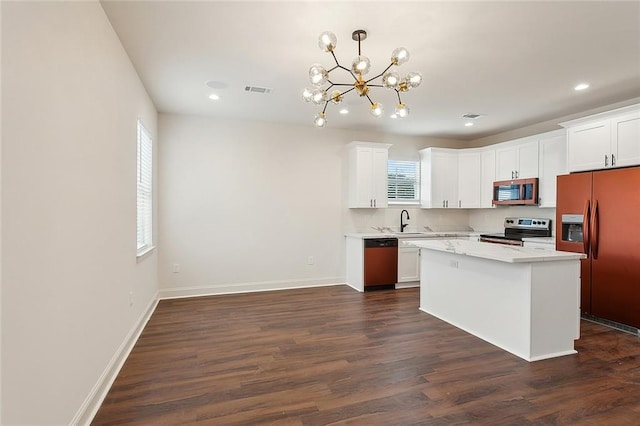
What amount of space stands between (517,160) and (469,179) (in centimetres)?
96

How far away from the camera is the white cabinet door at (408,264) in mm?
5684

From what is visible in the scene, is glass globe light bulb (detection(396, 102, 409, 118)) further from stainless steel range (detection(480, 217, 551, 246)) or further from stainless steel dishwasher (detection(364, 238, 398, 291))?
stainless steel range (detection(480, 217, 551, 246))

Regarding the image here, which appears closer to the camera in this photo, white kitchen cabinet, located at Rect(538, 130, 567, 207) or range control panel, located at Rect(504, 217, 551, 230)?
white kitchen cabinet, located at Rect(538, 130, 567, 207)

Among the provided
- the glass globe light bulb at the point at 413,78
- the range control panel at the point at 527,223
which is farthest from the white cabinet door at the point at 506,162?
the glass globe light bulb at the point at 413,78

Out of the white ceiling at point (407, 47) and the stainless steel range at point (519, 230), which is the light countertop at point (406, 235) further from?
the white ceiling at point (407, 47)

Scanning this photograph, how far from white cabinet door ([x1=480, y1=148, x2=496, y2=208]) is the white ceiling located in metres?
1.35

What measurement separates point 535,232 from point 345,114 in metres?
3.46

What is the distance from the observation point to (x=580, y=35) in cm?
273

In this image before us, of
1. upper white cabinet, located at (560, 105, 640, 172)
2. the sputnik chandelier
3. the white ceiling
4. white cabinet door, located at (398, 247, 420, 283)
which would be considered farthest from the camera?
white cabinet door, located at (398, 247, 420, 283)

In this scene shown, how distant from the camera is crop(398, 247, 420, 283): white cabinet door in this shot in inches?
224

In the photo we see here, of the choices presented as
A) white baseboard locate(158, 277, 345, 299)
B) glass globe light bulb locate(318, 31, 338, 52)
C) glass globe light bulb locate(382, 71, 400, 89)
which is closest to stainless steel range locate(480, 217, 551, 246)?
white baseboard locate(158, 277, 345, 299)

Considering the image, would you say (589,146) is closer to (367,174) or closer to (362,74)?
(367,174)

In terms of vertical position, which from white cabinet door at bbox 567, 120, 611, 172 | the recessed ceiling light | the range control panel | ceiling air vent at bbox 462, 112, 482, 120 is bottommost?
the range control panel

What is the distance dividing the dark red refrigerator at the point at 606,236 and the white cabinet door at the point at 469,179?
1.95m
